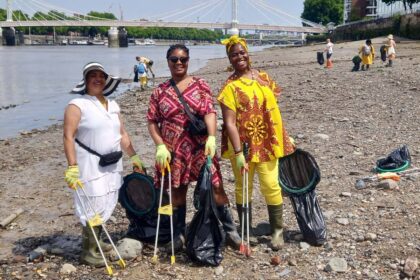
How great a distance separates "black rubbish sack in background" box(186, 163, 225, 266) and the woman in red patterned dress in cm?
14

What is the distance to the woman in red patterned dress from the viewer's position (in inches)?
163

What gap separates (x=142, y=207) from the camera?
15.1 feet

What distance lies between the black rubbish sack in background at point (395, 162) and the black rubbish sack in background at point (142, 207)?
3279mm

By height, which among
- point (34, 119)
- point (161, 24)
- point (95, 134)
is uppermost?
point (161, 24)

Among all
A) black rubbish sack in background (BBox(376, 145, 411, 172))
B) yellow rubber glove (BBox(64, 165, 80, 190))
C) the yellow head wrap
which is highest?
the yellow head wrap

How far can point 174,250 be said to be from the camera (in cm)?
445

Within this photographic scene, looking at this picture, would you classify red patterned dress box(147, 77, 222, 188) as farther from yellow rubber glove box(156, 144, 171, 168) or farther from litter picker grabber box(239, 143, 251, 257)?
litter picker grabber box(239, 143, 251, 257)

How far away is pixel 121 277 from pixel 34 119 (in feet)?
43.8

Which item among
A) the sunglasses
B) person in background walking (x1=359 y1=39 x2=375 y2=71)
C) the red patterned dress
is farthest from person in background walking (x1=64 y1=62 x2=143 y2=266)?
person in background walking (x1=359 y1=39 x2=375 y2=71)

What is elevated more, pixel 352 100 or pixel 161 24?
pixel 161 24

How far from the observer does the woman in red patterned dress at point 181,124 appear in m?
4.14

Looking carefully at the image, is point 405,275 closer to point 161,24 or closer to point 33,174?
point 33,174

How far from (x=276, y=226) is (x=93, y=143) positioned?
5.90 feet

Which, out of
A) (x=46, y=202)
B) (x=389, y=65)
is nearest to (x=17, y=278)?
(x=46, y=202)
